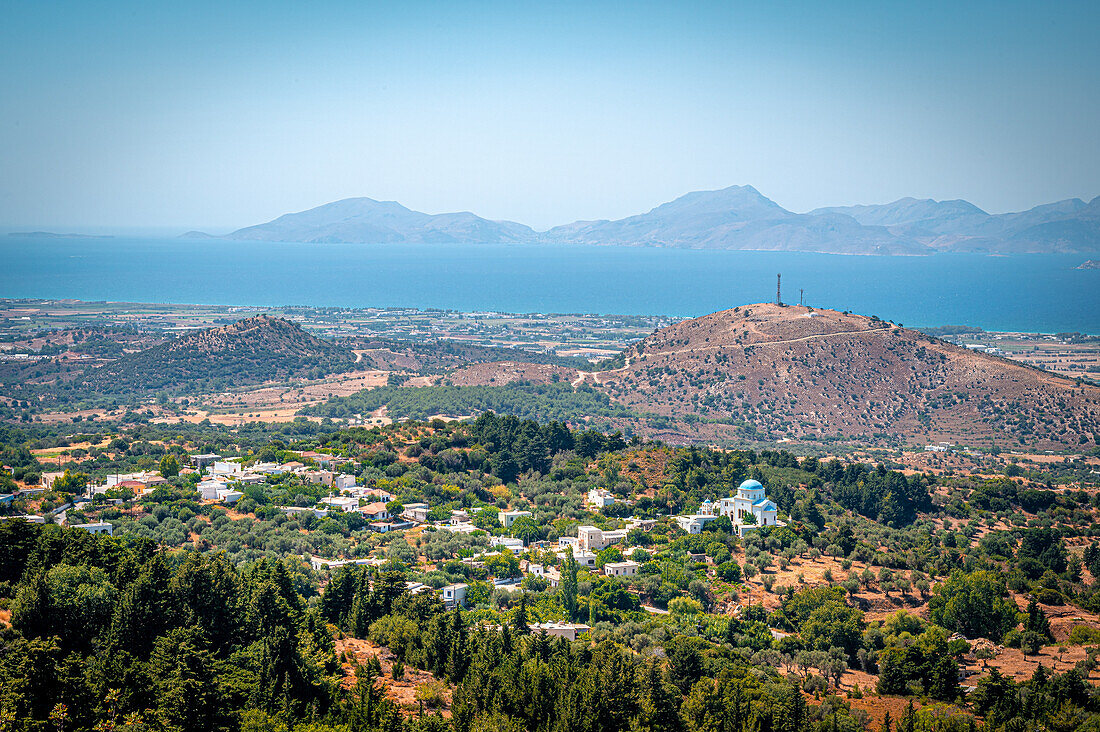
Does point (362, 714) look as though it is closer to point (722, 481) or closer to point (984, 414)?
point (722, 481)

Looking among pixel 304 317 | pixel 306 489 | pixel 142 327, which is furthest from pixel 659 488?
pixel 304 317

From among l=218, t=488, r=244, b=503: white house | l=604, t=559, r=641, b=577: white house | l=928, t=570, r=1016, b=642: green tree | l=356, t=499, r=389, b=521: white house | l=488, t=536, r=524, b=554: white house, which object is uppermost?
l=218, t=488, r=244, b=503: white house

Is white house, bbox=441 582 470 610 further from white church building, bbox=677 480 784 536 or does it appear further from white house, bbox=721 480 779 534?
white house, bbox=721 480 779 534

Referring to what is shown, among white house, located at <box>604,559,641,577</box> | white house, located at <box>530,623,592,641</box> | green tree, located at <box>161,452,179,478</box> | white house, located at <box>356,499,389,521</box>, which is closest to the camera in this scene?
white house, located at <box>530,623,592,641</box>

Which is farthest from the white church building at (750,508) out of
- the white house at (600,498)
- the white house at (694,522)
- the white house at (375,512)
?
the white house at (375,512)

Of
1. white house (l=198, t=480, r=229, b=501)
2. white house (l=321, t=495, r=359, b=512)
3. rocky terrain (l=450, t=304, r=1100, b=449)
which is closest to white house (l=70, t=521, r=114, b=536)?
white house (l=198, t=480, r=229, b=501)

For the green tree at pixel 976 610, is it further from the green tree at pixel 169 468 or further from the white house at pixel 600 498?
the green tree at pixel 169 468
